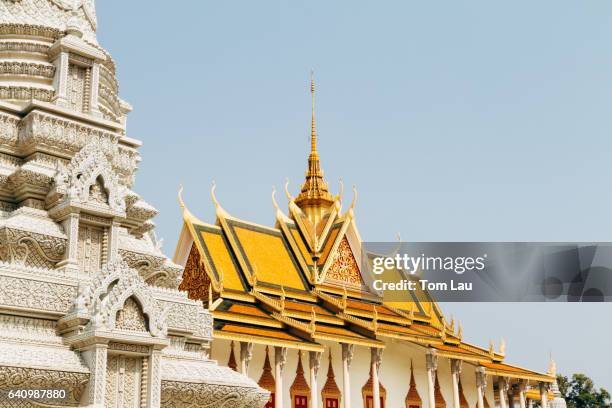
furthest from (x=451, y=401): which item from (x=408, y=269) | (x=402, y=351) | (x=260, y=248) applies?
(x=260, y=248)

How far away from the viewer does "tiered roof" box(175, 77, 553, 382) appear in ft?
65.6

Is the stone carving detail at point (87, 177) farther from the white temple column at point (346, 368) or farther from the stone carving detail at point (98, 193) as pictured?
the white temple column at point (346, 368)

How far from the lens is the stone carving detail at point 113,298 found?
821 centimetres

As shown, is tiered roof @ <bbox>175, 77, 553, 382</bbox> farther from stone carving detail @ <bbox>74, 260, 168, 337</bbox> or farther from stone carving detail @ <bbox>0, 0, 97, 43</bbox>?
stone carving detail @ <bbox>74, 260, 168, 337</bbox>

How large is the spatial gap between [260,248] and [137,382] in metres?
15.3

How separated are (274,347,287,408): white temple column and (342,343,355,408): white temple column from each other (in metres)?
1.87

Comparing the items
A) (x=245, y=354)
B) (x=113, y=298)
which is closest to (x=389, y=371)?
(x=245, y=354)

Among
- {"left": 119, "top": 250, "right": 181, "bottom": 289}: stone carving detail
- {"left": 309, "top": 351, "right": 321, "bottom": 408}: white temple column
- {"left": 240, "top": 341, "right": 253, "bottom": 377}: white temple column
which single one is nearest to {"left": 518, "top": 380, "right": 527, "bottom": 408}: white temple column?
{"left": 309, "top": 351, "right": 321, "bottom": 408}: white temple column

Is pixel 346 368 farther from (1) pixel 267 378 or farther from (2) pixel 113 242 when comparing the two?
(2) pixel 113 242

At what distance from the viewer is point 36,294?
841 centimetres

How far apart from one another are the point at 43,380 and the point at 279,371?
11792 mm

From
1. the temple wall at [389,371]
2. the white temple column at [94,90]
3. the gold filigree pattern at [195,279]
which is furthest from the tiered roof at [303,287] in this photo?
the white temple column at [94,90]

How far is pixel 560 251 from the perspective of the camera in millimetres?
17297

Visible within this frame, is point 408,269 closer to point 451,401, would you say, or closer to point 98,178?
point 451,401
